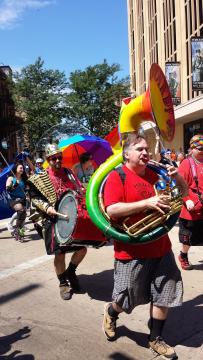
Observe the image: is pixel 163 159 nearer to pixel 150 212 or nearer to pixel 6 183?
pixel 150 212

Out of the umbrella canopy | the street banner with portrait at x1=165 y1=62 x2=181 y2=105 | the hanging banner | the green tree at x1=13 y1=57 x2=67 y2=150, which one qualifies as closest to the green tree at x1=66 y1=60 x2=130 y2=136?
the green tree at x1=13 y1=57 x2=67 y2=150

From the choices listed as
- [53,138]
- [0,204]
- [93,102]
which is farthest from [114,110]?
[53,138]

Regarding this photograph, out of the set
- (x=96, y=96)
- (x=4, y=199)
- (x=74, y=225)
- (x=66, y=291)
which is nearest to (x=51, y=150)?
(x=74, y=225)

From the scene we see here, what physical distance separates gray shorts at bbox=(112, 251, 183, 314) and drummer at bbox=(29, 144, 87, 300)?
4.55ft

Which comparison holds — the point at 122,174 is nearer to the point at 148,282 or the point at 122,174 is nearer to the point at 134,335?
the point at 148,282

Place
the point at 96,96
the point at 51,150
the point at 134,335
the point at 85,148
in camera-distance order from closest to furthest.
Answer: the point at 134,335, the point at 51,150, the point at 85,148, the point at 96,96

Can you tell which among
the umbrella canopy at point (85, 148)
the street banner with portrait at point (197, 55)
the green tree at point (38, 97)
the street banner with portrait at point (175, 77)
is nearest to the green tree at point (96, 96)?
the green tree at point (38, 97)

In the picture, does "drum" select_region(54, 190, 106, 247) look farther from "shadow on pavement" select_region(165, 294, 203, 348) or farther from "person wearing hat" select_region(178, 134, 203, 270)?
"person wearing hat" select_region(178, 134, 203, 270)

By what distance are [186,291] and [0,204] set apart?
17.2 ft

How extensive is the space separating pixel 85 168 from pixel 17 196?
3.57 metres

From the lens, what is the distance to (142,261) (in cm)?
318

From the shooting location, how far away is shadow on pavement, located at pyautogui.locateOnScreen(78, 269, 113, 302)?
4.80 metres

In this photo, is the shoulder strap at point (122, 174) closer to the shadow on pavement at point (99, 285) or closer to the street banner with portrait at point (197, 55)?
the shadow on pavement at point (99, 285)

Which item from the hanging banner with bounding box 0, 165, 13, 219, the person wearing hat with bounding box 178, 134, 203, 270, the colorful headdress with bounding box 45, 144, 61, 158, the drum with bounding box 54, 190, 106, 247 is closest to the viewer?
the drum with bounding box 54, 190, 106, 247
